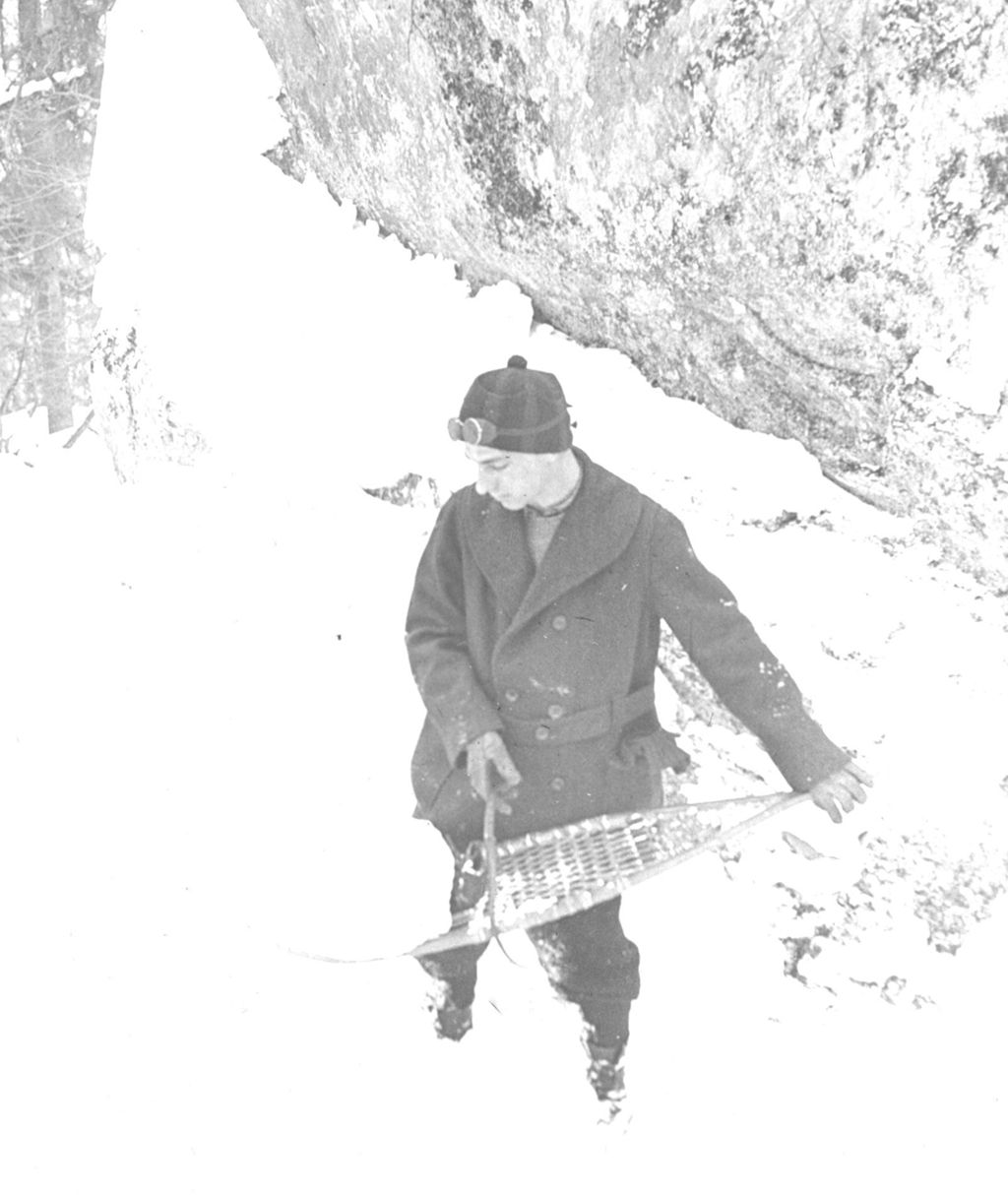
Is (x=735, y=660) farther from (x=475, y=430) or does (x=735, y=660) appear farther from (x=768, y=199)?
(x=768, y=199)

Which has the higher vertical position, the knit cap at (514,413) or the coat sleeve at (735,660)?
the knit cap at (514,413)

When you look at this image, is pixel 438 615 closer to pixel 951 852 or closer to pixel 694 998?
pixel 694 998

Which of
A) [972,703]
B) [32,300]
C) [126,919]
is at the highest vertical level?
[972,703]

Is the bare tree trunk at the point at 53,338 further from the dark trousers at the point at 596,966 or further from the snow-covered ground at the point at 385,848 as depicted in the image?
the dark trousers at the point at 596,966

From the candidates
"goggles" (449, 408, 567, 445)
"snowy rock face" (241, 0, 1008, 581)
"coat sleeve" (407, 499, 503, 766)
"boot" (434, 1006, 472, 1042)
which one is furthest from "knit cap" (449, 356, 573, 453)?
"boot" (434, 1006, 472, 1042)

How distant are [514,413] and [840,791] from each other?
118cm

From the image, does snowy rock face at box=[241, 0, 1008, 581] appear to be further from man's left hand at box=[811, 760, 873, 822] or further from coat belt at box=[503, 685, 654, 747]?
coat belt at box=[503, 685, 654, 747]

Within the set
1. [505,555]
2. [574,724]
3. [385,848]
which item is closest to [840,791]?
[574,724]

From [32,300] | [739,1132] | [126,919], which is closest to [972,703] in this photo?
[739,1132]

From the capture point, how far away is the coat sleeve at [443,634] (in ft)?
8.68

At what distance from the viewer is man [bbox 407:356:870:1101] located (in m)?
2.48

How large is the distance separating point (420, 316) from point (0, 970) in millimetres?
3483

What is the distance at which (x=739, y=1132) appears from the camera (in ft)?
9.83

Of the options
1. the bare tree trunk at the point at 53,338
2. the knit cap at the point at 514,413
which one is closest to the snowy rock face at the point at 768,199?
the knit cap at the point at 514,413
